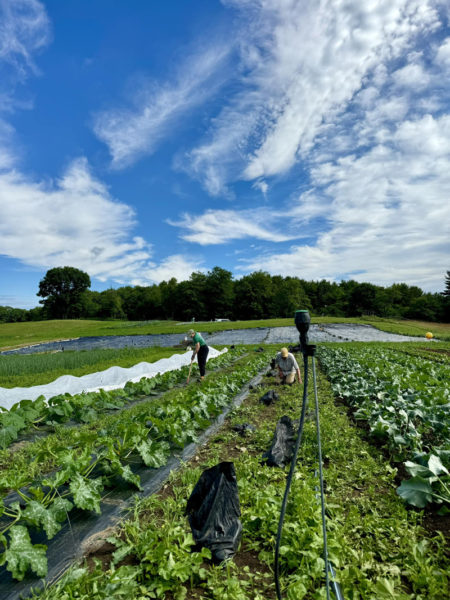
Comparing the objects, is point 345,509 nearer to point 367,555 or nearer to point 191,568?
point 367,555

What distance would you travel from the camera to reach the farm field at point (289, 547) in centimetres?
231

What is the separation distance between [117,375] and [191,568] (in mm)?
9432

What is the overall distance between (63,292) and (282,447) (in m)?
98.0

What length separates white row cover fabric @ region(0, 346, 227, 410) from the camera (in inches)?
305

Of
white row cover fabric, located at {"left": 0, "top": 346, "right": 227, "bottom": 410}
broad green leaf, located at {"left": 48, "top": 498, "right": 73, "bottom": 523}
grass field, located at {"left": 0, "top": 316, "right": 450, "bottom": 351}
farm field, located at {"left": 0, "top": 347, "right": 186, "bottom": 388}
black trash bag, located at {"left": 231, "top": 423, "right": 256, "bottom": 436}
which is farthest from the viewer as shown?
grass field, located at {"left": 0, "top": 316, "right": 450, "bottom": 351}

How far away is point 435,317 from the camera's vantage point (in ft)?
199

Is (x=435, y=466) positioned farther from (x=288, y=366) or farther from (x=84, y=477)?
(x=288, y=366)

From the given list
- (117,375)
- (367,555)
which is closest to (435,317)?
(117,375)

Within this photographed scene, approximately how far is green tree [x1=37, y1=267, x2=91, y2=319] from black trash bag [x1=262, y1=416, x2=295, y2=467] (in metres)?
93.2

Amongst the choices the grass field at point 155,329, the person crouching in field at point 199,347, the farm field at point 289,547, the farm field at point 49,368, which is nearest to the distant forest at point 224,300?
the grass field at point 155,329

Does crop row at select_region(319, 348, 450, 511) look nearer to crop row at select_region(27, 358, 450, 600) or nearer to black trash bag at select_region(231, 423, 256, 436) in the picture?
crop row at select_region(27, 358, 450, 600)

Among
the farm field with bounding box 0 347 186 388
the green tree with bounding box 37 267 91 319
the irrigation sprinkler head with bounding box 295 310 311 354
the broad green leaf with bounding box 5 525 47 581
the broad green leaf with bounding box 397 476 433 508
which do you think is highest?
the green tree with bounding box 37 267 91 319

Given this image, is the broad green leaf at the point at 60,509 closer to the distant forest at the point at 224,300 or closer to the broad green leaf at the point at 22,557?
the broad green leaf at the point at 22,557

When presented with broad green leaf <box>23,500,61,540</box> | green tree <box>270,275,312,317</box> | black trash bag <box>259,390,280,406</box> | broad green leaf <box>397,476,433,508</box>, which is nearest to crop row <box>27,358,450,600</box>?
A: broad green leaf <box>397,476,433,508</box>
